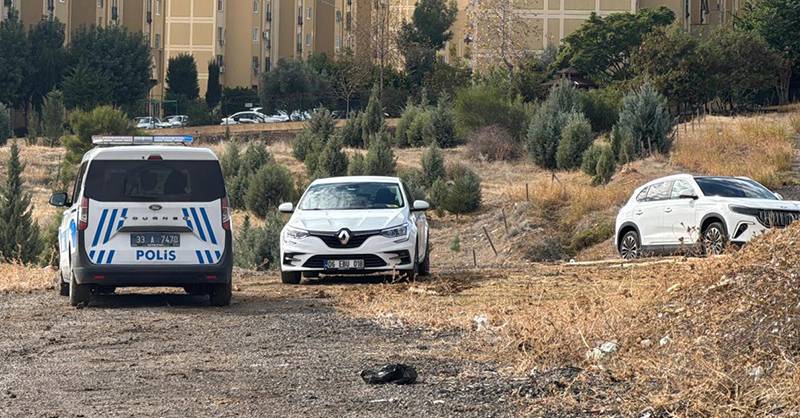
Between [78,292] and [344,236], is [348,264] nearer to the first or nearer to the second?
[344,236]

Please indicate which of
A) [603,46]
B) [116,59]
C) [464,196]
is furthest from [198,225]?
[116,59]

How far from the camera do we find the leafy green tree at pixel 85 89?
275ft

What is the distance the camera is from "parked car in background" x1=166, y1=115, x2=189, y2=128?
84350 millimetres

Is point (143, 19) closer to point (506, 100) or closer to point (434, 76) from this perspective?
point (434, 76)

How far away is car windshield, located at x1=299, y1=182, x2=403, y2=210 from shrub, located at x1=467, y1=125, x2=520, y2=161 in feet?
105

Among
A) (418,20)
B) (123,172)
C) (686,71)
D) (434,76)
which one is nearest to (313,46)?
(418,20)

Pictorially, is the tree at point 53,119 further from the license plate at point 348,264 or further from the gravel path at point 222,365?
the gravel path at point 222,365

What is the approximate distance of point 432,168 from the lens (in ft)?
157

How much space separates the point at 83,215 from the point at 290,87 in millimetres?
84123

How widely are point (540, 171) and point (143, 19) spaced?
65499mm

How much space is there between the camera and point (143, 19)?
108500 millimetres

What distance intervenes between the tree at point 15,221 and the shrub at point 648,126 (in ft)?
60.6

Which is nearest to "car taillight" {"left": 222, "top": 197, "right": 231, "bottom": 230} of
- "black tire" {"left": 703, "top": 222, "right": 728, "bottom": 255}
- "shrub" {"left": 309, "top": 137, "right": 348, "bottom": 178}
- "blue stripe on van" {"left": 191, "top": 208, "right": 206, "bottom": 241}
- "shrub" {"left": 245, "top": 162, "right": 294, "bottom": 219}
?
"blue stripe on van" {"left": 191, "top": 208, "right": 206, "bottom": 241}

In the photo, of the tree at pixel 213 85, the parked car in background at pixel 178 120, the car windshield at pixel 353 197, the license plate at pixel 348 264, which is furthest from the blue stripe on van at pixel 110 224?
the tree at pixel 213 85
